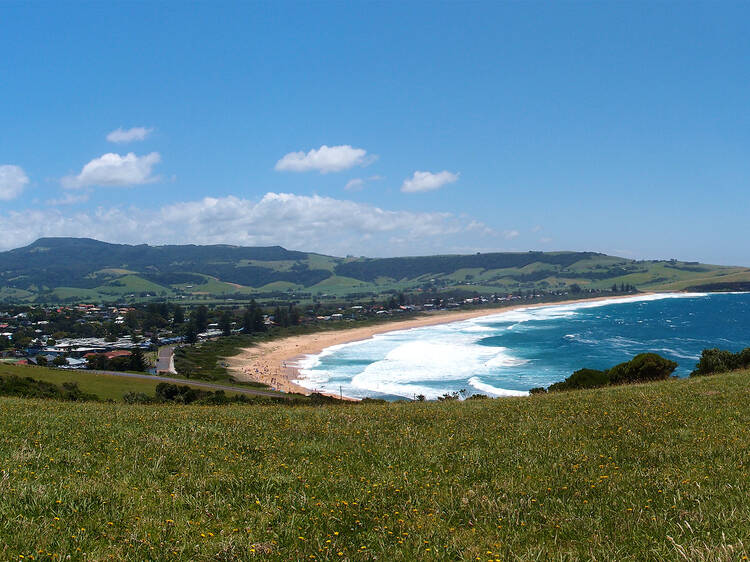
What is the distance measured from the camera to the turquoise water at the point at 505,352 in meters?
76.5

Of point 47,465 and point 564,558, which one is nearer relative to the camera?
point 564,558

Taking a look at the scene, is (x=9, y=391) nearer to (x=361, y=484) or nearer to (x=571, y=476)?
(x=361, y=484)

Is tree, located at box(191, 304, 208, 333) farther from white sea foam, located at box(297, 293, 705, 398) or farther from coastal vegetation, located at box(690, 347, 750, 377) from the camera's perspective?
coastal vegetation, located at box(690, 347, 750, 377)

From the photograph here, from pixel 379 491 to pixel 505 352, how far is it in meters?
104

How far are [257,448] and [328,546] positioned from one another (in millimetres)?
5318

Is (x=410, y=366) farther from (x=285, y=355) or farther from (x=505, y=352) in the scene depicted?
(x=285, y=355)

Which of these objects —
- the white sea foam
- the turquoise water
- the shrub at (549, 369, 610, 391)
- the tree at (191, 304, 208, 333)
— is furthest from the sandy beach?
the shrub at (549, 369, 610, 391)

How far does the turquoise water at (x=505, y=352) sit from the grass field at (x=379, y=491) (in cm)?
5489

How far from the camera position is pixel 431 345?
125 meters

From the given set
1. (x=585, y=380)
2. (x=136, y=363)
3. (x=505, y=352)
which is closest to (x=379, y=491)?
(x=585, y=380)

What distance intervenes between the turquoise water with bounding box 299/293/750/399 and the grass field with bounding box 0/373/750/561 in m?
54.9

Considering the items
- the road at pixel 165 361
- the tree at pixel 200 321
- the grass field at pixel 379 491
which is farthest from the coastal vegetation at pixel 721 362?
the tree at pixel 200 321

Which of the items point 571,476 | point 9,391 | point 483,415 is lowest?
point 9,391

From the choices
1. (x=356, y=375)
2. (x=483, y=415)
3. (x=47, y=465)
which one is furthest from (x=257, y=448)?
(x=356, y=375)
